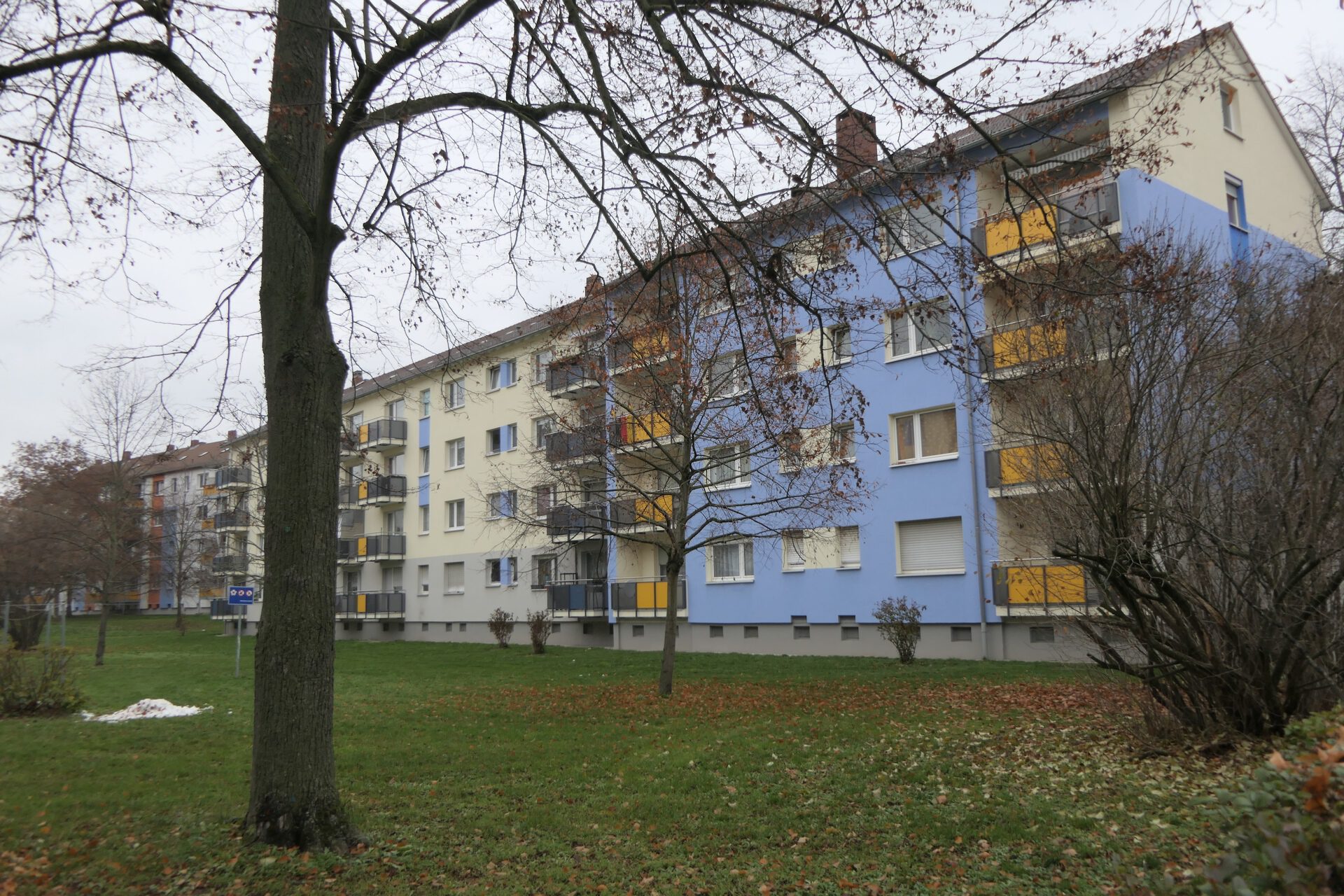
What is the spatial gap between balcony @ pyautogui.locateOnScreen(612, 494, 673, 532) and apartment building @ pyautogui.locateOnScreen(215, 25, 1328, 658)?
97 millimetres

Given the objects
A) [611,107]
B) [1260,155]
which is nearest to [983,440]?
[1260,155]

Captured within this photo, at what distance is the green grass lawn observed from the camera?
6.20 metres

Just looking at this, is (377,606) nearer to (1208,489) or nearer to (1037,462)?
(1037,462)

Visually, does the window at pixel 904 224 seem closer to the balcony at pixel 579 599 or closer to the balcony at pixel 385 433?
the balcony at pixel 579 599

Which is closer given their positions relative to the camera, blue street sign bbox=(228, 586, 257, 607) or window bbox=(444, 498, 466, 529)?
blue street sign bbox=(228, 586, 257, 607)

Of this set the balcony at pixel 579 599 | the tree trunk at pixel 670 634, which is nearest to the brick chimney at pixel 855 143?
the tree trunk at pixel 670 634

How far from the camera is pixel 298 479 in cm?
684

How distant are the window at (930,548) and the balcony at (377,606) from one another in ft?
84.6

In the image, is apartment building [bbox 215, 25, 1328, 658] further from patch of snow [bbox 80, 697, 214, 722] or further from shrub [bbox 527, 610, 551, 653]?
patch of snow [bbox 80, 697, 214, 722]

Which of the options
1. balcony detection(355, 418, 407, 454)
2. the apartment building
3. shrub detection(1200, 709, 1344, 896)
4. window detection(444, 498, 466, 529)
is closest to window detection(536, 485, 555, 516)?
the apartment building

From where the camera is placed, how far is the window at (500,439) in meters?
37.4

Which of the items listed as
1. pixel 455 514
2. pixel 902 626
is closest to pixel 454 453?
pixel 455 514

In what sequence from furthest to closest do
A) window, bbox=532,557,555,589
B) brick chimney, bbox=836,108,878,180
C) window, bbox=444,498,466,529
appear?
window, bbox=444,498,466,529 < window, bbox=532,557,555,589 < brick chimney, bbox=836,108,878,180

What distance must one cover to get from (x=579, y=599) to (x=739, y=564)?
23.2 feet
